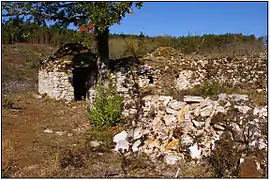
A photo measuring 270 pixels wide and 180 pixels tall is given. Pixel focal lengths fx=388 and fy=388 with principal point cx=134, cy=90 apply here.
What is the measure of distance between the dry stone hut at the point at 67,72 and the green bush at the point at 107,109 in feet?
13.2

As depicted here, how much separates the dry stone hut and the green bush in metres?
4.04

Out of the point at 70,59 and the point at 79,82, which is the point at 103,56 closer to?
the point at 70,59

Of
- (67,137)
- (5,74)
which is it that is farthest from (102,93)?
(5,74)

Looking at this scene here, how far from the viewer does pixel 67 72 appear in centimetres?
1421

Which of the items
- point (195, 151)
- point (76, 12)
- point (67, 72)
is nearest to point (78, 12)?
point (76, 12)

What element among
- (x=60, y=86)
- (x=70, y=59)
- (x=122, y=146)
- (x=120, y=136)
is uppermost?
(x=70, y=59)

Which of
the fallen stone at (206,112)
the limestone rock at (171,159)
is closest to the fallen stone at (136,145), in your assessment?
the limestone rock at (171,159)

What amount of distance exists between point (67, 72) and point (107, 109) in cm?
514

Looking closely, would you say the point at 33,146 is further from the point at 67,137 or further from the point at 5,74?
the point at 5,74

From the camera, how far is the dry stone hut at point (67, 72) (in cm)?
1414

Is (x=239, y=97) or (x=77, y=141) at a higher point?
(x=239, y=97)

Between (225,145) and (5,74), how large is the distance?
20940 mm

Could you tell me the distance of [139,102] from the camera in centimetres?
952

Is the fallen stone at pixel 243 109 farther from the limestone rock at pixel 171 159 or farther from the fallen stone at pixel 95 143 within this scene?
the fallen stone at pixel 95 143
